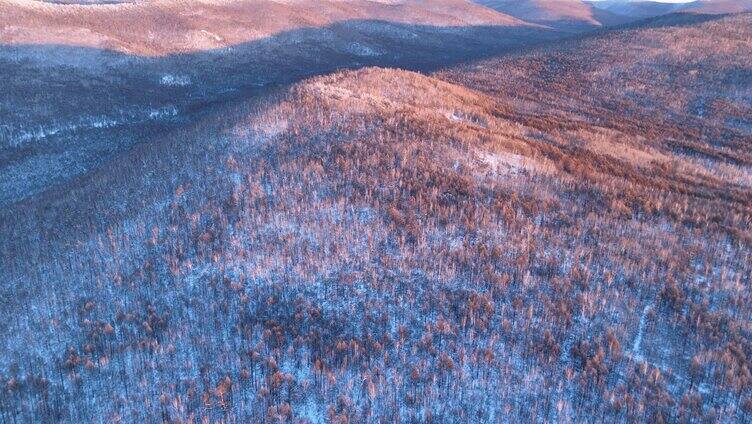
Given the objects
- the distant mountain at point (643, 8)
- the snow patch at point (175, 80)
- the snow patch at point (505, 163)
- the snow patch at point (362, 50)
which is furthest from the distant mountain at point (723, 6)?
the snow patch at point (505, 163)

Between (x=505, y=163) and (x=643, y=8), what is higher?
(x=643, y=8)

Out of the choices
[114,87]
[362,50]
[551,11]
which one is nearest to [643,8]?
[551,11]

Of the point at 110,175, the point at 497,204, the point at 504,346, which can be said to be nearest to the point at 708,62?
the point at 497,204

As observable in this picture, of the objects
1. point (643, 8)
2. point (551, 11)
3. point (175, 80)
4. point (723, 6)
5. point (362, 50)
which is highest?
point (643, 8)

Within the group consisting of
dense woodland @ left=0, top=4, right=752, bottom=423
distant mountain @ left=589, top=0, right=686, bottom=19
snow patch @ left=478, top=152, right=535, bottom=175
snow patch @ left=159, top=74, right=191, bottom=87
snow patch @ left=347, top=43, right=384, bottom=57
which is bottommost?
dense woodland @ left=0, top=4, right=752, bottom=423

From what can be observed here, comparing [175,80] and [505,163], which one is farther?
[175,80]

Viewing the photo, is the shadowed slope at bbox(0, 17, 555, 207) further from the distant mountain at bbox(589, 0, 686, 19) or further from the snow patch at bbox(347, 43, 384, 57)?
the distant mountain at bbox(589, 0, 686, 19)

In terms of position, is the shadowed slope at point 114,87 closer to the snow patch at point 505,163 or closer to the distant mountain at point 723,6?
the snow patch at point 505,163

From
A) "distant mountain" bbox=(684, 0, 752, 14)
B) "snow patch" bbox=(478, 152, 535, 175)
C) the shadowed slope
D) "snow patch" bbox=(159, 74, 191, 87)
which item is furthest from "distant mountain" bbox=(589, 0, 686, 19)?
"snow patch" bbox=(478, 152, 535, 175)

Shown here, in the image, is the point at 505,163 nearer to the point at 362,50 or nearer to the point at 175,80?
the point at 175,80
